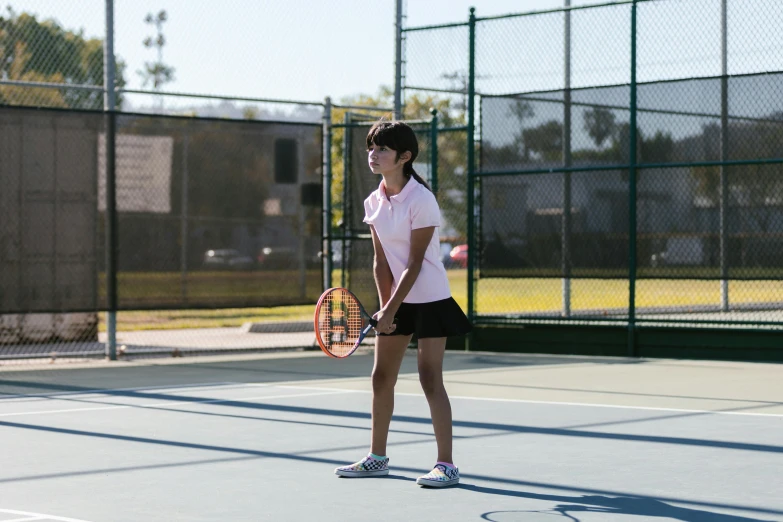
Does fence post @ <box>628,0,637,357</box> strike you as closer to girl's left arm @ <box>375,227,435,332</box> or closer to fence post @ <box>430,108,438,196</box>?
fence post @ <box>430,108,438,196</box>

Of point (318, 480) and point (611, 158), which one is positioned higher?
point (611, 158)

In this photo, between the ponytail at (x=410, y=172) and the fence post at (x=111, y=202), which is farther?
the fence post at (x=111, y=202)

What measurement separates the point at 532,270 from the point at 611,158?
4.93 feet

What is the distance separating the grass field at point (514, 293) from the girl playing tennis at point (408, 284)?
7.21 meters

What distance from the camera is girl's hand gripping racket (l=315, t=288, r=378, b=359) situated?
6461mm

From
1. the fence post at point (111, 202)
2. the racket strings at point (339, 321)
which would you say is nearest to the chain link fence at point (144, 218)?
the fence post at point (111, 202)

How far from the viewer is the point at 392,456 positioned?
7016 mm

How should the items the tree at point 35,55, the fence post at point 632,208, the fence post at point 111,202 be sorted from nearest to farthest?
the fence post at point 111,202 → the fence post at point 632,208 → the tree at point 35,55

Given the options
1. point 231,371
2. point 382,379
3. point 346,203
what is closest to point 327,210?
point 346,203

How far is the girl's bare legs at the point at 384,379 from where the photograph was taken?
626 centimetres

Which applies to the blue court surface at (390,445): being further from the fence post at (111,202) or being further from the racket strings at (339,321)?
the fence post at (111,202)

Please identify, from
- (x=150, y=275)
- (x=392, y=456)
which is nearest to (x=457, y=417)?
(x=392, y=456)

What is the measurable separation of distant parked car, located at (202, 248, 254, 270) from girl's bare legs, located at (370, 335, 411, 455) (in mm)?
7341

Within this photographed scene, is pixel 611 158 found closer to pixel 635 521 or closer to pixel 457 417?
pixel 457 417
